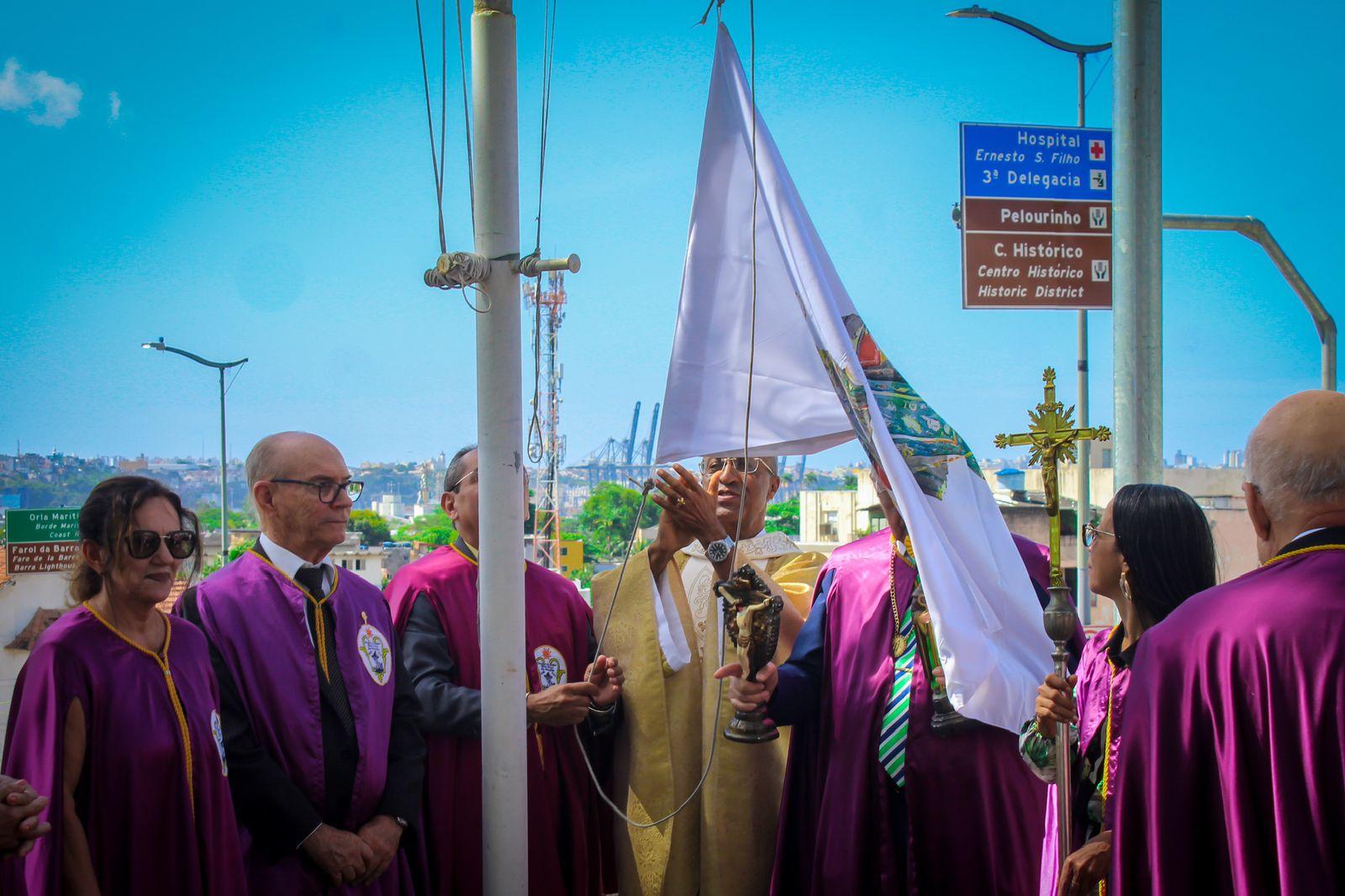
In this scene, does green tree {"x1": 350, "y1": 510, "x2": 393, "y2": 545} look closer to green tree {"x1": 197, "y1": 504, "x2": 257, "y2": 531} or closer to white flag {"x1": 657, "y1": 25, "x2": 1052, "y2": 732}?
green tree {"x1": 197, "y1": 504, "x2": 257, "y2": 531}

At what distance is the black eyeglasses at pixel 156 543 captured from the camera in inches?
115

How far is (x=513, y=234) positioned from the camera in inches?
126

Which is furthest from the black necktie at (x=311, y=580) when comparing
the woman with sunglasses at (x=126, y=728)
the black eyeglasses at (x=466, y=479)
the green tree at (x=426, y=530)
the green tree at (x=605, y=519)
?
the green tree at (x=605, y=519)

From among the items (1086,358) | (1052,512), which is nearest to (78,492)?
(1086,358)

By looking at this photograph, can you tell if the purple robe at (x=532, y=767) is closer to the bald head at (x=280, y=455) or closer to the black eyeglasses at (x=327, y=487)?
the black eyeglasses at (x=327, y=487)

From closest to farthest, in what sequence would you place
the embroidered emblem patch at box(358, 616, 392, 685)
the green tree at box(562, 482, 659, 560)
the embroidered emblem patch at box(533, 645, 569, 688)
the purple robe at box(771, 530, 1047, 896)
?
the purple robe at box(771, 530, 1047, 896)
the embroidered emblem patch at box(358, 616, 392, 685)
the embroidered emblem patch at box(533, 645, 569, 688)
the green tree at box(562, 482, 659, 560)

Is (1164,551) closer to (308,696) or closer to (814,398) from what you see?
(814,398)

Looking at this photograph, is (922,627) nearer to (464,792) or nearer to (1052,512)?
(1052,512)

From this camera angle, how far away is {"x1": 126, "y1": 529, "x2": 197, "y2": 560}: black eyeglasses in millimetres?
2914

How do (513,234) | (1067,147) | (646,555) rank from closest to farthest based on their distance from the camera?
(513,234)
(646,555)
(1067,147)

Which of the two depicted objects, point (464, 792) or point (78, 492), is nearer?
point (464, 792)

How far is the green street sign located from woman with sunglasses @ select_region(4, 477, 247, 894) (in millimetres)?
19683

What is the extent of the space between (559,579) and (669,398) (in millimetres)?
1055

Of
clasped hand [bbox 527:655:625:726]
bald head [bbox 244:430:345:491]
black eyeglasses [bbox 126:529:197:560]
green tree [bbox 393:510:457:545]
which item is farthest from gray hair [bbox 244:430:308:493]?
green tree [bbox 393:510:457:545]
